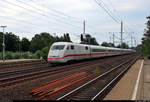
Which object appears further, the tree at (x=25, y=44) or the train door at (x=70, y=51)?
the tree at (x=25, y=44)

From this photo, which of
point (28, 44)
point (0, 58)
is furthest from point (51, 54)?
point (28, 44)

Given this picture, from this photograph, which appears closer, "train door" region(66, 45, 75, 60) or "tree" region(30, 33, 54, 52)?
"train door" region(66, 45, 75, 60)

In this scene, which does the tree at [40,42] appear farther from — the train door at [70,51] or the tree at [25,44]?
the train door at [70,51]

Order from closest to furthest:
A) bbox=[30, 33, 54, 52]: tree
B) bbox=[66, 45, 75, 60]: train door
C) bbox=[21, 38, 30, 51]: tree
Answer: bbox=[66, 45, 75, 60]: train door, bbox=[21, 38, 30, 51]: tree, bbox=[30, 33, 54, 52]: tree

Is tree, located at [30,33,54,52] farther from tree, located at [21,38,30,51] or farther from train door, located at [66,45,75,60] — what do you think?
train door, located at [66,45,75,60]

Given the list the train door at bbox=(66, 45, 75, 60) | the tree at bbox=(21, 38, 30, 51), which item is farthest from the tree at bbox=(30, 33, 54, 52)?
the train door at bbox=(66, 45, 75, 60)

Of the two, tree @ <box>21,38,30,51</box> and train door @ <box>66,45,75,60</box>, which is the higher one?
tree @ <box>21,38,30,51</box>

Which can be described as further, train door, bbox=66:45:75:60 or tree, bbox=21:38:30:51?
tree, bbox=21:38:30:51

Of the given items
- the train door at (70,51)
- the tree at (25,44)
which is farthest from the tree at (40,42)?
the train door at (70,51)

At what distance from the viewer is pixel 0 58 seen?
37.6m

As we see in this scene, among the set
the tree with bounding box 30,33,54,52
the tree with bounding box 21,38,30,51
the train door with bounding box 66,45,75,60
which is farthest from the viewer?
the tree with bounding box 30,33,54,52

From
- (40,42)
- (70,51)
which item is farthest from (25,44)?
(70,51)

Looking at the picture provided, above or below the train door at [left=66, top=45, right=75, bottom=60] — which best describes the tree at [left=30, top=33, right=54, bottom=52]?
above

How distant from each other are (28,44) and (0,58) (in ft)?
185
